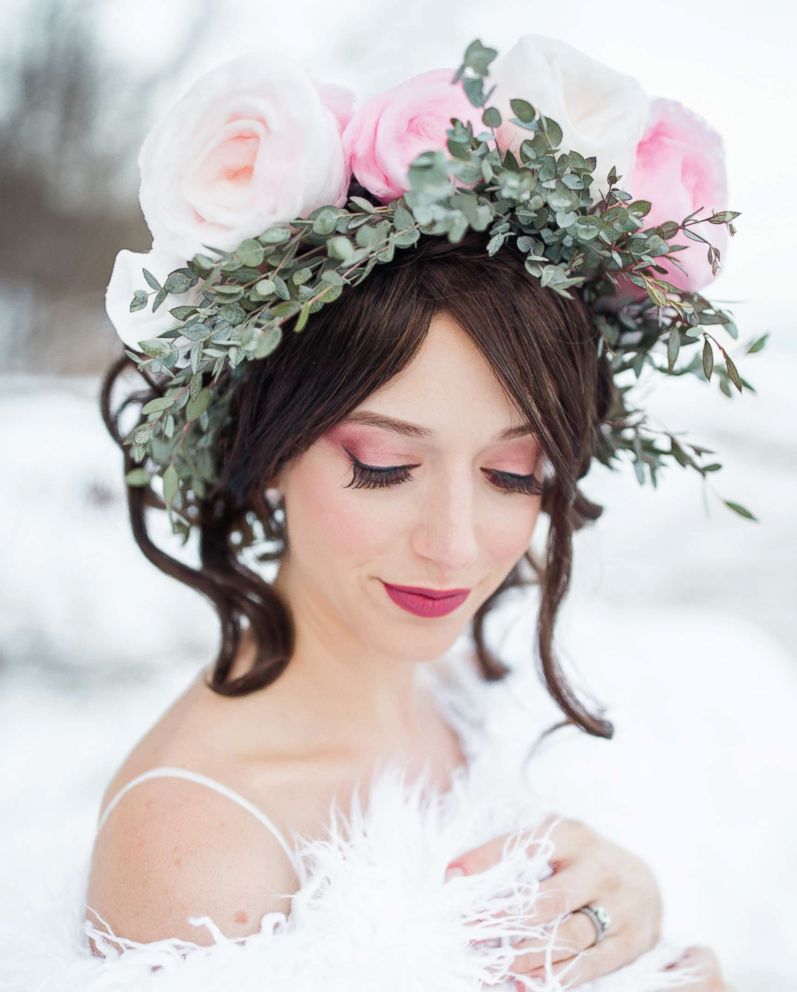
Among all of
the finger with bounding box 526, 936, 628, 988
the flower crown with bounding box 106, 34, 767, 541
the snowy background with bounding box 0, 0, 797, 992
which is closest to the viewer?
the flower crown with bounding box 106, 34, 767, 541

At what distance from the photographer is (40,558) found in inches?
92.8

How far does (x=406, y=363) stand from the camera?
1.16 meters

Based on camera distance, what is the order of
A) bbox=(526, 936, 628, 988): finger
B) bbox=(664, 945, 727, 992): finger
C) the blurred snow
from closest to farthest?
bbox=(526, 936, 628, 988): finger
bbox=(664, 945, 727, 992): finger
the blurred snow

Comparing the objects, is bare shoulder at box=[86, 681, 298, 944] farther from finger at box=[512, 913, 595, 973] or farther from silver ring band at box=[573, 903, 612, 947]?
silver ring band at box=[573, 903, 612, 947]

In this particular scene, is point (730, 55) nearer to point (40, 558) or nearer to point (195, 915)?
point (40, 558)

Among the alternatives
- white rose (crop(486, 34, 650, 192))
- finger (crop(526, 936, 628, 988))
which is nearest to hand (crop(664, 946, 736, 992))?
finger (crop(526, 936, 628, 988))

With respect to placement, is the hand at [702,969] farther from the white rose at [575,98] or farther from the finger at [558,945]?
the white rose at [575,98]

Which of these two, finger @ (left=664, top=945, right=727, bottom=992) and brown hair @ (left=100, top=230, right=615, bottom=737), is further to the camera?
finger @ (left=664, top=945, right=727, bottom=992)

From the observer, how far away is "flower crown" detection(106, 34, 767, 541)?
1.06 metres

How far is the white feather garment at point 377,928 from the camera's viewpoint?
1.12 m

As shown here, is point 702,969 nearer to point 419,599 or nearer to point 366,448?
point 419,599

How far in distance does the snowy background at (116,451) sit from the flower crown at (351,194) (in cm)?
100

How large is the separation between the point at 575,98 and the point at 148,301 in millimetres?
570

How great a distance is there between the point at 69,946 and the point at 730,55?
7.73 feet
